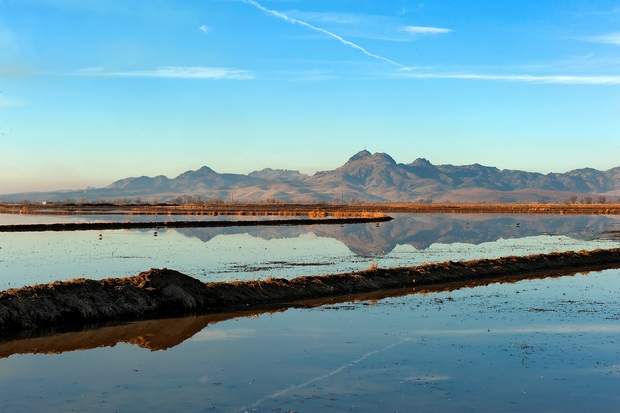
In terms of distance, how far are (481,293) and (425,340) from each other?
9.19 meters

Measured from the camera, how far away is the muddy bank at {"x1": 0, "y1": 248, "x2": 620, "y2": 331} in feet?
58.9

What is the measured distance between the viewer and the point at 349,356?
1466 cm

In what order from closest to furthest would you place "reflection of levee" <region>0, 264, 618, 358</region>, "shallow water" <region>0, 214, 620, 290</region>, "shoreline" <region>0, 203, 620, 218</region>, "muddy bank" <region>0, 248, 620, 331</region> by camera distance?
"reflection of levee" <region>0, 264, 618, 358</region> → "muddy bank" <region>0, 248, 620, 331</region> → "shallow water" <region>0, 214, 620, 290</region> → "shoreline" <region>0, 203, 620, 218</region>

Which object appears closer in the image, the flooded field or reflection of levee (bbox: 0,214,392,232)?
the flooded field

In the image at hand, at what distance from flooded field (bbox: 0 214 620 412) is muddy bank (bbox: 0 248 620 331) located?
42.5 inches

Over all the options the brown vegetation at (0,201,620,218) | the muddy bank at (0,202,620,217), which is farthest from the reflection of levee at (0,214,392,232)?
the muddy bank at (0,202,620,217)

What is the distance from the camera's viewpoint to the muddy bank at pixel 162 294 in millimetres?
17953

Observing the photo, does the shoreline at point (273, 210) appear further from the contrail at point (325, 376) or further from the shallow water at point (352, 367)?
the contrail at point (325, 376)

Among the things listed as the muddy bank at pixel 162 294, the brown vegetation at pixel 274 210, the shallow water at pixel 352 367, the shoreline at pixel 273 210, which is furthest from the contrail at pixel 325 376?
the brown vegetation at pixel 274 210

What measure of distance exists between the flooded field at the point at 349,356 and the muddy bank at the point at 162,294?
1081 millimetres

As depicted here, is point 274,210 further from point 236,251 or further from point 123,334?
point 123,334

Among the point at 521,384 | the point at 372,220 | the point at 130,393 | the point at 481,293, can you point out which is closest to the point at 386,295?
the point at 481,293

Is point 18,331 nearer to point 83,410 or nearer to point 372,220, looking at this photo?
point 83,410

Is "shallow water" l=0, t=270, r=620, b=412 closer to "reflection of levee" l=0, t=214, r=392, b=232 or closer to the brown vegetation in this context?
"reflection of levee" l=0, t=214, r=392, b=232
